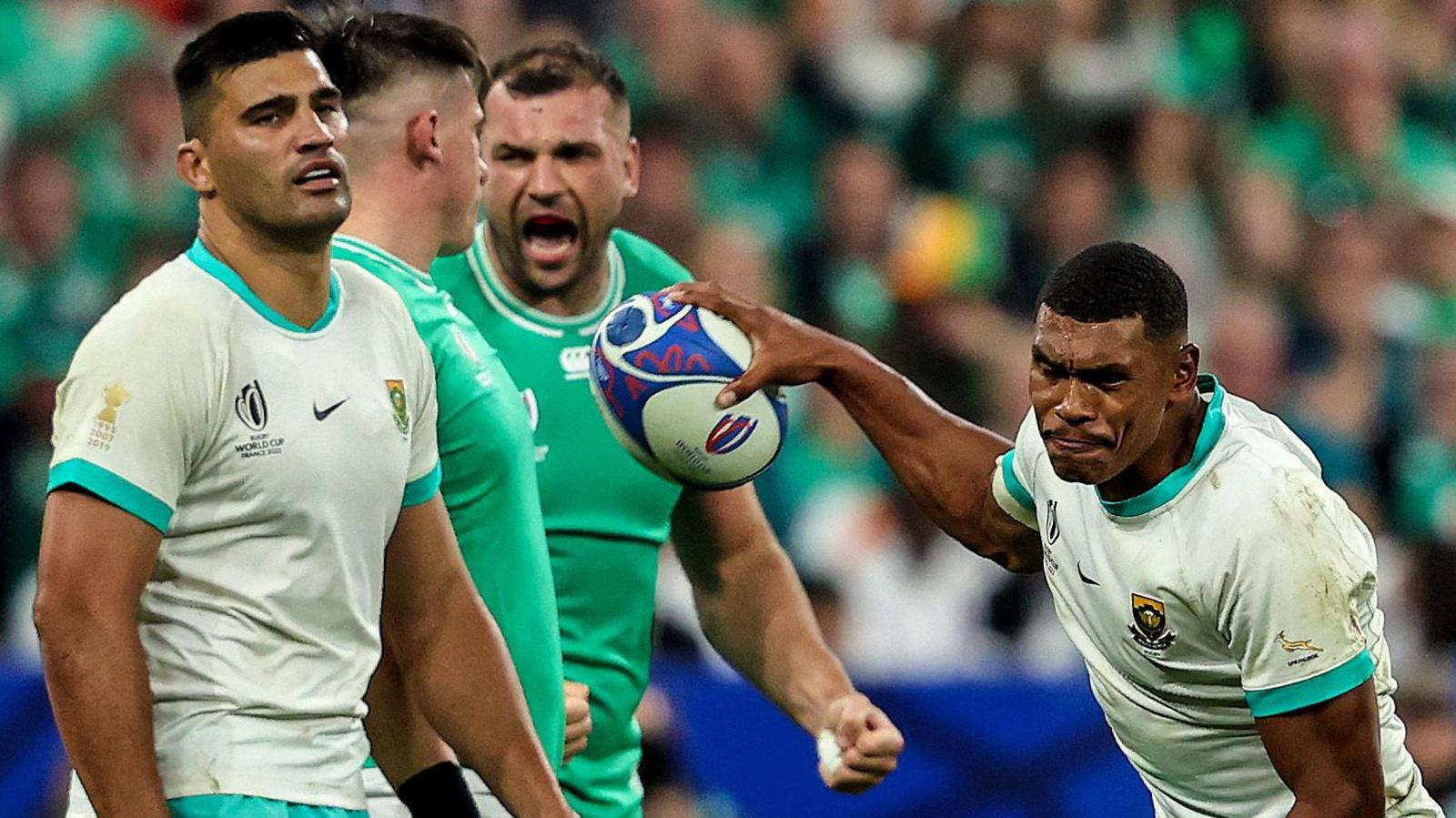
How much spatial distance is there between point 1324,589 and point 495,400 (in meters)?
1.55

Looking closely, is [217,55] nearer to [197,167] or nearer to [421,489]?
[197,167]

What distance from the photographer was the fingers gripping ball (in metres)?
4.40

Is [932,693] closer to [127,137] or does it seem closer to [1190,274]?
[1190,274]

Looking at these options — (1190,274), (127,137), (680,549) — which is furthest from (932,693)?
(127,137)

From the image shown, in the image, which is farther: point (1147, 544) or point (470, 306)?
point (470, 306)

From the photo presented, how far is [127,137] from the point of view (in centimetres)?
869

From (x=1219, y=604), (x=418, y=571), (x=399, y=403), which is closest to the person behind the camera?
(x=399, y=403)

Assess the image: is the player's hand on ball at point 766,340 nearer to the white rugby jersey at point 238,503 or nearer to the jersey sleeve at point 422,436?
the jersey sleeve at point 422,436

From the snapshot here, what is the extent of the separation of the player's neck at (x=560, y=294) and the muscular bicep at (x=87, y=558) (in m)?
1.86

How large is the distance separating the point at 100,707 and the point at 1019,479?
192 centimetres

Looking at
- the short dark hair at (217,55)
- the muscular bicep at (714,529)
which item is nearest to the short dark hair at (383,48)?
the short dark hair at (217,55)

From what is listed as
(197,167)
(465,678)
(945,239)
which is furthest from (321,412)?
(945,239)

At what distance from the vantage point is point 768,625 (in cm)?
539

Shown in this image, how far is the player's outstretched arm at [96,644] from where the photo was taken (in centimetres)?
330
